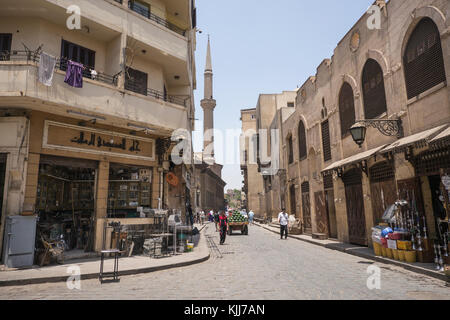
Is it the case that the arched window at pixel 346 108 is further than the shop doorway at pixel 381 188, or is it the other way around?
the arched window at pixel 346 108

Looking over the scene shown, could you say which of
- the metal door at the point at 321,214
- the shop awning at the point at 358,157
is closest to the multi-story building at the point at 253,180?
the metal door at the point at 321,214

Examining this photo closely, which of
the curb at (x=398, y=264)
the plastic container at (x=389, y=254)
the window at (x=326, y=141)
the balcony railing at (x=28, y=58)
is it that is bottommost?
the curb at (x=398, y=264)

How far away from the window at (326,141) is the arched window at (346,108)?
5.74ft

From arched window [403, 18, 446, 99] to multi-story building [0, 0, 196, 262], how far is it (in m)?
8.94

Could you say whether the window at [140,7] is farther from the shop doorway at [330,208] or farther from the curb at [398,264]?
the curb at [398,264]

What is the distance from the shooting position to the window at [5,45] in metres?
10.3

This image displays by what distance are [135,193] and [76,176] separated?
2.74 metres

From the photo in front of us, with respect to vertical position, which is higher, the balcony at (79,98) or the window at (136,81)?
the window at (136,81)

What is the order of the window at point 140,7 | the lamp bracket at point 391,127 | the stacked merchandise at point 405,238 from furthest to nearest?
the window at point 140,7 → the lamp bracket at point 391,127 → the stacked merchandise at point 405,238

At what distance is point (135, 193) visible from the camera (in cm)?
1384

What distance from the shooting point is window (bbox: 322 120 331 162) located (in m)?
16.4

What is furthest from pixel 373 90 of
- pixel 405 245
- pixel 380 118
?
pixel 405 245

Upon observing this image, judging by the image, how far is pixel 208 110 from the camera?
55219 millimetres
